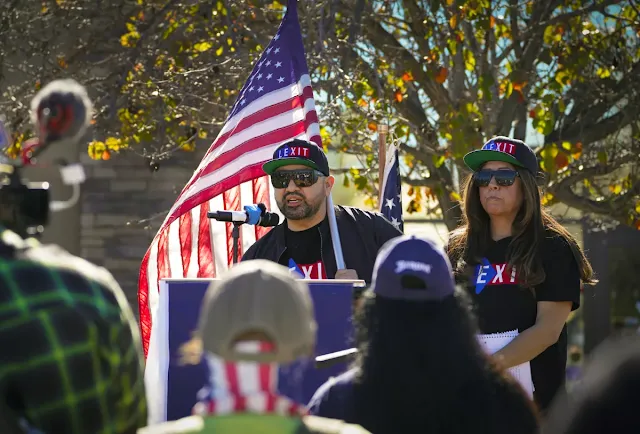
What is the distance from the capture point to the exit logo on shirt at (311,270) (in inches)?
197

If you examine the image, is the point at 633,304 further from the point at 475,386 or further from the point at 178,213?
the point at 475,386

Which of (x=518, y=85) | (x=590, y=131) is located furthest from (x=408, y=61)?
(x=590, y=131)

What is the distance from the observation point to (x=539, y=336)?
4168mm

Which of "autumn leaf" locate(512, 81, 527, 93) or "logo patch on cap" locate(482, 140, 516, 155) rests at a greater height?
"autumn leaf" locate(512, 81, 527, 93)

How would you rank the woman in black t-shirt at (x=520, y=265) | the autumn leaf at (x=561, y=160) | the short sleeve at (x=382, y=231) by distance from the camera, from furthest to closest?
the autumn leaf at (x=561, y=160) < the short sleeve at (x=382, y=231) < the woman in black t-shirt at (x=520, y=265)

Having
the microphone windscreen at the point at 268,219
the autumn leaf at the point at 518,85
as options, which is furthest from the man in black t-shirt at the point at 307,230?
the autumn leaf at the point at 518,85

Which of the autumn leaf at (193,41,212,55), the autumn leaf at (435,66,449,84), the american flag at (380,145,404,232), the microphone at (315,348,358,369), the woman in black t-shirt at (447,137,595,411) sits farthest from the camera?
the autumn leaf at (193,41,212,55)

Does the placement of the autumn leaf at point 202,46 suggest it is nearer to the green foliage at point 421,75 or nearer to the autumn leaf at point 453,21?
the green foliage at point 421,75

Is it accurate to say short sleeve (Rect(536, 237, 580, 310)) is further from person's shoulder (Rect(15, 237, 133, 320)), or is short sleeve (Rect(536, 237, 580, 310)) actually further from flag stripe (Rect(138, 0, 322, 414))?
person's shoulder (Rect(15, 237, 133, 320))

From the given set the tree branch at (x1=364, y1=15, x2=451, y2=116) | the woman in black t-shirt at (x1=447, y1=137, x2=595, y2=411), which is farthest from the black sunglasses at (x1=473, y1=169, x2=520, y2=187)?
the tree branch at (x1=364, y1=15, x2=451, y2=116)

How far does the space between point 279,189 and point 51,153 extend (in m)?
2.76

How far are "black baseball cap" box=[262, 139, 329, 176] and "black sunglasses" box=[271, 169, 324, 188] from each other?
33 millimetres

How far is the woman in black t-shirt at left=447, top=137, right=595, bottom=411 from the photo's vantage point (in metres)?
4.24

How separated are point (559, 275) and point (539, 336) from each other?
271mm
